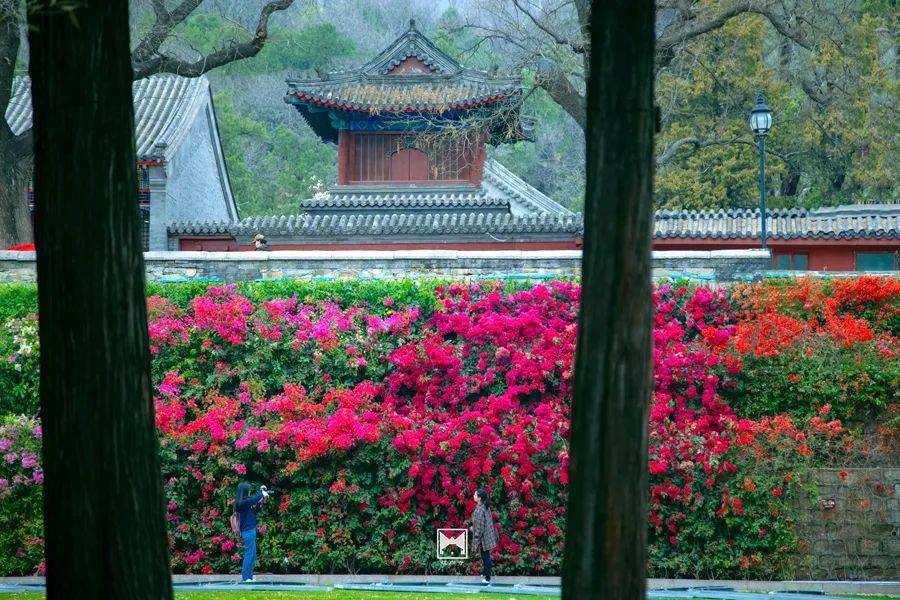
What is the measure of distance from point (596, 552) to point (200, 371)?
12.3m

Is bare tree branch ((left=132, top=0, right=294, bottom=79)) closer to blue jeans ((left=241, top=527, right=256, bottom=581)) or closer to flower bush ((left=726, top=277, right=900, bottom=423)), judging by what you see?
flower bush ((left=726, top=277, right=900, bottom=423))

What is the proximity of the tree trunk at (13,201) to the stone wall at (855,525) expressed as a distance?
57.4 ft

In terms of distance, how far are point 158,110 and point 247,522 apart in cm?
2206

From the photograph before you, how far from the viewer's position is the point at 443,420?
15930 mm

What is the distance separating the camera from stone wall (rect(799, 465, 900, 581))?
13.9 meters

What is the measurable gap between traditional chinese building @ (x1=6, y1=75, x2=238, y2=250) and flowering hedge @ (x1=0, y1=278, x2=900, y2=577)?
1225 centimetres

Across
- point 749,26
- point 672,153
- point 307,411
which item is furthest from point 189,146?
point 307,411

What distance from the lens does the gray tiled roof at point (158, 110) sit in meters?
30.2

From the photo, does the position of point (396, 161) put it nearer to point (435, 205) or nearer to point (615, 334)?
point (435, 205)

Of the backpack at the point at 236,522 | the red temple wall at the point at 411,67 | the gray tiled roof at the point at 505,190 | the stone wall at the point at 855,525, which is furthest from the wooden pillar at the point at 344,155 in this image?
the stone wall at the point at 855,525

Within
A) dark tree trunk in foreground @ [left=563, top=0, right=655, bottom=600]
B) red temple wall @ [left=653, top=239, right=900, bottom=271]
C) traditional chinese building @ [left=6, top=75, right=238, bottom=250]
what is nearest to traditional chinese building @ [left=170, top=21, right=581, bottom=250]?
traditional chinese building @ [left=6, top=75, right=238, bottom=250]

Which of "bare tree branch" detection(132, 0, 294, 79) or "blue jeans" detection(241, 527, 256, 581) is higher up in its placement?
"bare tree branch" detection(132, 0, 294, 79)

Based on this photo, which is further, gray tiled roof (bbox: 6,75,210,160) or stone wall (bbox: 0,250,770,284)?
gray tiled roof (bbox: 6,75,210,160)

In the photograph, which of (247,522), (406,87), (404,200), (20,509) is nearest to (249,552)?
(247,522)
